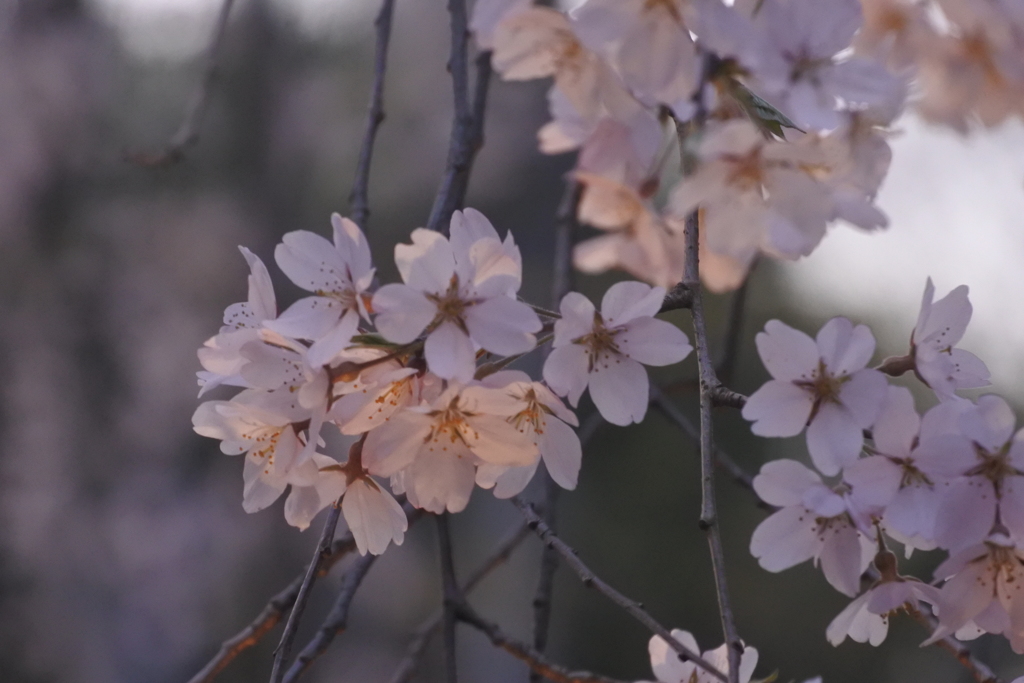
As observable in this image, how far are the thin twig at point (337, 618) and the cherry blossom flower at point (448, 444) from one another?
200 mm

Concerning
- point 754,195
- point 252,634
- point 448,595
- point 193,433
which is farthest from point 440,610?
point 193,433

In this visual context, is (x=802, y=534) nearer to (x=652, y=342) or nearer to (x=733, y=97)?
(x=652, y=342)

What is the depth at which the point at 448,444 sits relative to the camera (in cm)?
60

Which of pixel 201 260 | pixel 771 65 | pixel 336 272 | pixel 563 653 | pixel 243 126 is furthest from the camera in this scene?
pixel 243 126

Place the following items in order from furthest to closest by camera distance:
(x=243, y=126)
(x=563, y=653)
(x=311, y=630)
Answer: (x=243, y=126) → (x=563, y=653) → (x=311, y=630)

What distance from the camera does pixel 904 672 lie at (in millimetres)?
5750

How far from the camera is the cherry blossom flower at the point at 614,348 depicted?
1.98ft

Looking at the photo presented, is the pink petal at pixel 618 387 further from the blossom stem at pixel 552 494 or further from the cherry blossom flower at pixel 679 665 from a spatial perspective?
the blossom stem at pixel 552 494

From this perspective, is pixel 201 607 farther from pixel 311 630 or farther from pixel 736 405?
pixel 736 405

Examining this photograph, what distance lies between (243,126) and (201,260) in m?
1.26

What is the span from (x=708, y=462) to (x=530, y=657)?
0.41 m

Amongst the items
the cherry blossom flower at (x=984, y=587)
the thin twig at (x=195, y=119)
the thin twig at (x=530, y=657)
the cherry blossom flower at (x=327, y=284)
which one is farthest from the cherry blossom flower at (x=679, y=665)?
the thin twig at (x=195, y=119)

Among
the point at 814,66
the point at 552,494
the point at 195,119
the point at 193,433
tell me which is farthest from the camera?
the point at 193,433

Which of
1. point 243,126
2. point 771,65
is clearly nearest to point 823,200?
point 771,65
